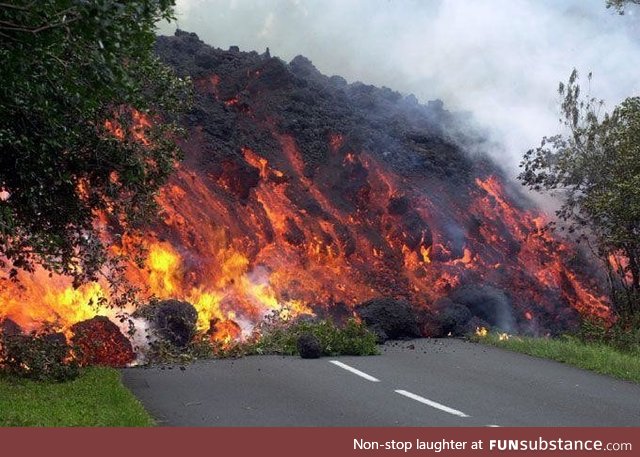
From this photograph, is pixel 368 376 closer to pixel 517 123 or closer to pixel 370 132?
pixel 370 132

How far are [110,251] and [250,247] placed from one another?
14.8ft

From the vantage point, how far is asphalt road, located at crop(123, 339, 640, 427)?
10477 mm

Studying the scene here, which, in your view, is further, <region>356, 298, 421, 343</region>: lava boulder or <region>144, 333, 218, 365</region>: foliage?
<region>356, 298, 421, 343</region>: lava boulder

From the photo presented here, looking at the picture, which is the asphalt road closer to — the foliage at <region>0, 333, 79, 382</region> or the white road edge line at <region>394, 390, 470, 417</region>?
the white road edge line at <region>394, 390, 470, 417</region>

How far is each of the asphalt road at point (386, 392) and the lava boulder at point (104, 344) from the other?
840mm

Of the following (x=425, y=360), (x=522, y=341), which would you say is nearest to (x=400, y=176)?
(x=522, y=341)

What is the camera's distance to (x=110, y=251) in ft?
68.4

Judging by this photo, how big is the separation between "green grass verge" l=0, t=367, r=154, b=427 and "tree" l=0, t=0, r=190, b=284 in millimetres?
1916

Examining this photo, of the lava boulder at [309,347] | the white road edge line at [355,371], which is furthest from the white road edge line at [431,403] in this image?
the lava boulder at [309,347]

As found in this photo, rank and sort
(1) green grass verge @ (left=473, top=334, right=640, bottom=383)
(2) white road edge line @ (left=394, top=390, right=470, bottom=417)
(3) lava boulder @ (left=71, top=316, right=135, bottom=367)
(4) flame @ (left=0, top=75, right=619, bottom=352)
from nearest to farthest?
(2) white road edge line @ (left=394, top=390, right=470, bottom=417), (1) green grass verge @ (left=473, top=334, right=640, bottom=383), (3) lava boulder @ (left=71, top=316, right=135, bottom=367), (4) flame @ (left=0, top=75, right=619, bottom=352)

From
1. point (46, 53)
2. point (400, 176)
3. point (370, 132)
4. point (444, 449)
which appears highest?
point (370, 132)

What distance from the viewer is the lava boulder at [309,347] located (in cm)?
1714

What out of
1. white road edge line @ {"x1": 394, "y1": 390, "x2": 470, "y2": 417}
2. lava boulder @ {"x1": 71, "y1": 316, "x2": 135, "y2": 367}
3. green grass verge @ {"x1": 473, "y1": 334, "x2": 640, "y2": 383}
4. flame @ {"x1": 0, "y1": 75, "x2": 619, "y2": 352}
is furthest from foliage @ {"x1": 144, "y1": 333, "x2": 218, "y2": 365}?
green grass verge @ {"x1": 473, "y1": 334, "x2": 640, "y2": 383}

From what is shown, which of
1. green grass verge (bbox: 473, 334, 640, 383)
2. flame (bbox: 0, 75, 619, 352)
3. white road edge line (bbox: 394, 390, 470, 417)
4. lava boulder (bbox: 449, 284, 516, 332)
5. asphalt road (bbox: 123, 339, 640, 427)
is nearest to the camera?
asphalt road (bbox: 123, 339, 640, 427)
